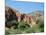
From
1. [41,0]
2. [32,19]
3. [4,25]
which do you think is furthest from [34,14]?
[4,25]

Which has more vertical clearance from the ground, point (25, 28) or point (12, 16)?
point (12, 16)

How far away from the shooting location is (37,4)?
1028 millimetres

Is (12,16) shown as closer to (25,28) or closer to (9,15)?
(9,15)

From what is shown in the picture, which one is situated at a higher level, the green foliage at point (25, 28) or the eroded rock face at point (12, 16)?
the eroded rock face at point (12, 16)

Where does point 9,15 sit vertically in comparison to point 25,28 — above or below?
above

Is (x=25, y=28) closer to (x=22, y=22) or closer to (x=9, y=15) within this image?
(x=22, y=22)

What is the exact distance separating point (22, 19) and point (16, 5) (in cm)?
15

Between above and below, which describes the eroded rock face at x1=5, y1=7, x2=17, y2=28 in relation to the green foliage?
above

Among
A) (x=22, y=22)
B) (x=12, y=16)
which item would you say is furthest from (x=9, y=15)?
(x=22, y=22)

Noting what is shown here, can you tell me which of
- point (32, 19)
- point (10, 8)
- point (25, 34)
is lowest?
point (25, 34)

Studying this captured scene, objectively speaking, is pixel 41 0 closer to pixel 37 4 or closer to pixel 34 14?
pixel 37 4

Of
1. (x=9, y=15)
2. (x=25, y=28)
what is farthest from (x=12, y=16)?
(x=25, y=28)

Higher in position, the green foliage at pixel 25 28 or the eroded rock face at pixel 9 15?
the eroded rock face at pixel 9 15

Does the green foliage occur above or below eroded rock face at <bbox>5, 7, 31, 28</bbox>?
below
